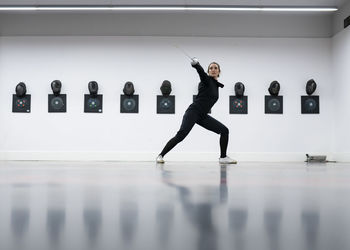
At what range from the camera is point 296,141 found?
262 inches

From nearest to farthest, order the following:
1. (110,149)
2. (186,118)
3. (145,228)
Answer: (145,228), (186,118), (110,149)

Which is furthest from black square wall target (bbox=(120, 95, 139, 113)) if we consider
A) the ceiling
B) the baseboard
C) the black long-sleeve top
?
the black long-sleeve top

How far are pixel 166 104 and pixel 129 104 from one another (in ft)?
2.25

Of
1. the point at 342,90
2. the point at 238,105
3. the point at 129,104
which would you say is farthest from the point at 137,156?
the point at 342,90

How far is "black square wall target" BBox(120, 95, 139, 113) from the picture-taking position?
21.9 ft

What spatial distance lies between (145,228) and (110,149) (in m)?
6.16

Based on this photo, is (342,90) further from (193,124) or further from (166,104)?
(193,124)

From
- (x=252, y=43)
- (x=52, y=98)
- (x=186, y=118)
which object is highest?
(x=252, y=43)

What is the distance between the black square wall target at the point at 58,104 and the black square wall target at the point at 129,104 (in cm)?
107

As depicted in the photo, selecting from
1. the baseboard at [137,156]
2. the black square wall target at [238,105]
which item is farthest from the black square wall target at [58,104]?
the black square wall target at [238,105]

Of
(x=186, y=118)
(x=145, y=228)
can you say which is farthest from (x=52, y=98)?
(x=145, y=228)

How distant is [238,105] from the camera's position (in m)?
6.68

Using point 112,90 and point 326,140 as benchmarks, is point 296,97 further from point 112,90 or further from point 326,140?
point 112,90
